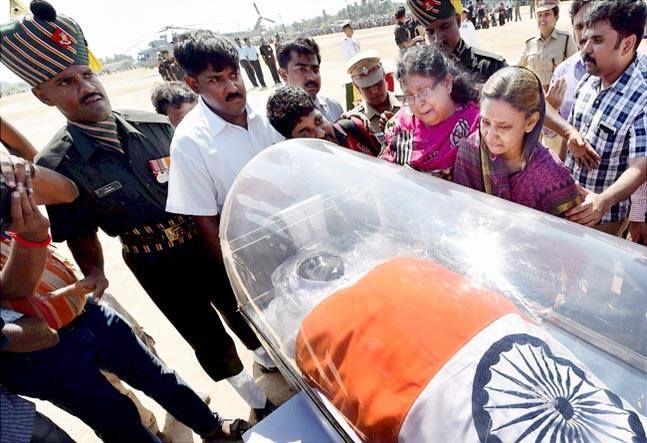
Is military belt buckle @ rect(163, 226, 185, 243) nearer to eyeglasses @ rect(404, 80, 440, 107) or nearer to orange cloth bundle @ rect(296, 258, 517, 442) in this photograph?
orange cloth bundle @ rect(296, 258, 517, 442)

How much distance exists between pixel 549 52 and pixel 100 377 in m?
4.95

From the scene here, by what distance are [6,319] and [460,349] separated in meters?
1.46

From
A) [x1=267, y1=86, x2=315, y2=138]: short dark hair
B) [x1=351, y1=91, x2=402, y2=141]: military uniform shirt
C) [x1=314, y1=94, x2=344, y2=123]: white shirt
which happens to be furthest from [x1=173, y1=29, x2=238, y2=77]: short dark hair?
[x1=351, y1=91, x2=402, y2=141]: military uniform shirt

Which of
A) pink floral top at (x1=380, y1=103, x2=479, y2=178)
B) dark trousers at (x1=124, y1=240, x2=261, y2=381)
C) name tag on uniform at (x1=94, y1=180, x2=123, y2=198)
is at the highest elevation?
name tag on uniform at (x1=94, y1=180, x2=123, y2=198)

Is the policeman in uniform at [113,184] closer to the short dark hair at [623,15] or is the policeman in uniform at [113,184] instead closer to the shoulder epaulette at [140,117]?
the shoulder epaulette at [140,117]

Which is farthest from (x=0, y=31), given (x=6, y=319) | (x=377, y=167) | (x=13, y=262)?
(x=377, y=167)

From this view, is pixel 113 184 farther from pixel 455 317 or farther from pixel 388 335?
pixel 455 317

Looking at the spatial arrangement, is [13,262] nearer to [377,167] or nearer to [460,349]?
[377,167]

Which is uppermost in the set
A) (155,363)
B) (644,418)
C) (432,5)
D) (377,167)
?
(432,5)

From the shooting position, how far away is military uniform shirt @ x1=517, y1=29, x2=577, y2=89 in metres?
3.87

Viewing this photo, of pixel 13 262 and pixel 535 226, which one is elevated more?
pixel 13 262

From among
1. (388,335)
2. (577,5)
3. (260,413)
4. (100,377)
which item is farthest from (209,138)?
(577,5)

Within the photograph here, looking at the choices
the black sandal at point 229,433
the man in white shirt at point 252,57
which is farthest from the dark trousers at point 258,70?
the black sandal at point 229,433

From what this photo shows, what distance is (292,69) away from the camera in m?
2.68
